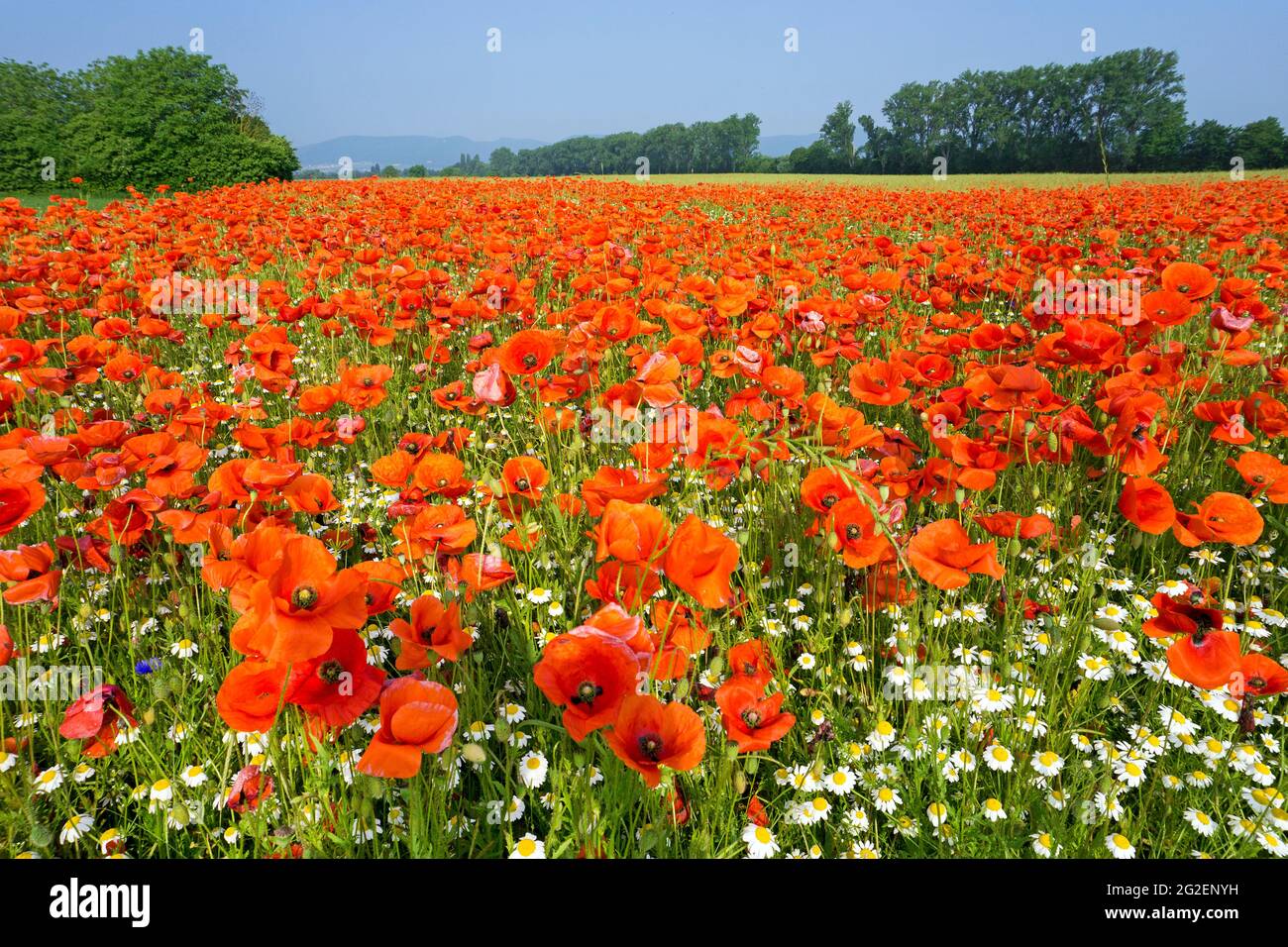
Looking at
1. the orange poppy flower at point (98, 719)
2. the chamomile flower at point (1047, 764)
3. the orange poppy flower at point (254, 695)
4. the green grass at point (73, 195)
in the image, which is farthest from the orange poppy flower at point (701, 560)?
the green grass at point (73, 195)

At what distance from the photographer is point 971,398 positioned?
2.63 m

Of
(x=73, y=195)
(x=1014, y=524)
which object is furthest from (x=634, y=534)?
(x=73, y=195)

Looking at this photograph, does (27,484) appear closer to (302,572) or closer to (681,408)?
(302,572)

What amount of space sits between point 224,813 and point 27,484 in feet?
3.08

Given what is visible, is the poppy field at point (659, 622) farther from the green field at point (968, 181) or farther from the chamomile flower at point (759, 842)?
the green field at point (968, 181)

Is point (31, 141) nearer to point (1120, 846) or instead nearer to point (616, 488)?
point (616, 488)

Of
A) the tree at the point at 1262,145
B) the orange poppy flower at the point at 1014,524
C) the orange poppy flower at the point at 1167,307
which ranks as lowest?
the orange poppy flower at the point at 1014,524

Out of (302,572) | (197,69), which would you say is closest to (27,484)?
(302,572)

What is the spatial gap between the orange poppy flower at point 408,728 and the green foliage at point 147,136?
24.8m

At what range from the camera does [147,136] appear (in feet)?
75.8

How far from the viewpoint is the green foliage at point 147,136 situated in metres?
22.4

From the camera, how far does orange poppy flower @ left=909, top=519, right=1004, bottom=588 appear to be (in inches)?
Result: 65.2

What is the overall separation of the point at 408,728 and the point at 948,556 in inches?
49.2

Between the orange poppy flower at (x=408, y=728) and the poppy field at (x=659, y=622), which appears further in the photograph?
the poppy field at (x=659, y=622)
